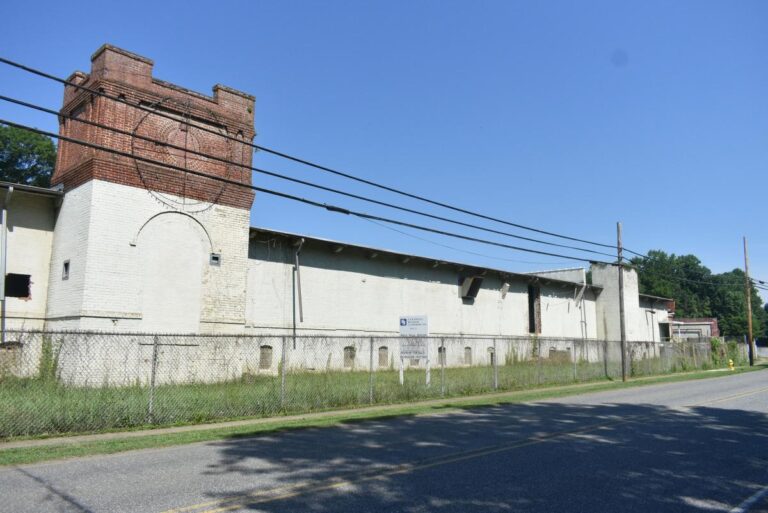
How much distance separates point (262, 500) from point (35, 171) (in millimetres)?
48391

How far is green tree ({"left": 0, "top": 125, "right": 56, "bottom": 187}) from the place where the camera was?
44.0 m

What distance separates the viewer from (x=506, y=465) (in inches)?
322

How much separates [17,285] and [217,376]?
25.4ft

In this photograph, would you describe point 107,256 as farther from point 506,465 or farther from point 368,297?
point 506,465

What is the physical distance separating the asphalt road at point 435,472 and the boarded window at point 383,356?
51.5 ft

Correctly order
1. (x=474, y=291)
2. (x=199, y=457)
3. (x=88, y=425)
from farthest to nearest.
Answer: (x=474, y=291) < (x=88, y=425) < (x=199, y=457)

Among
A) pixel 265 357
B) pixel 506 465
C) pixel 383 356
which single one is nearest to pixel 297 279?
pixel 265 357

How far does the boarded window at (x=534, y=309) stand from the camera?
129 feet

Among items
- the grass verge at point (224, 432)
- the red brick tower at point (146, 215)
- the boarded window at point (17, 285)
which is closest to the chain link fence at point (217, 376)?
the grass verge at point (224, 432)

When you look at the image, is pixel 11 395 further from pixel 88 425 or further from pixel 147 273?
pixel 147 273

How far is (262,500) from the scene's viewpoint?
250 inches

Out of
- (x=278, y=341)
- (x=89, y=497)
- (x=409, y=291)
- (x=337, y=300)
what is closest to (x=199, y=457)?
(x=89, y=497)

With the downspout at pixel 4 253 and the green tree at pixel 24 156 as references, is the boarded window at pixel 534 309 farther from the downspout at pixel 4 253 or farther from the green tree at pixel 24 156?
the green tree at pixel 24 156

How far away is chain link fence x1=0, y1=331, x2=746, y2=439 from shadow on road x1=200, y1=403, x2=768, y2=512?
3.24m
